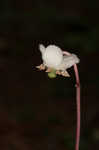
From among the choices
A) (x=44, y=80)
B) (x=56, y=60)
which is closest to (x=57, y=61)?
(x=56, y=60)

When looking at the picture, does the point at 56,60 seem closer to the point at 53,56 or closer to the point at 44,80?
the point at 53,56

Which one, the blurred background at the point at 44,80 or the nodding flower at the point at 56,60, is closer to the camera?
the nodding flower at the point at 56,60

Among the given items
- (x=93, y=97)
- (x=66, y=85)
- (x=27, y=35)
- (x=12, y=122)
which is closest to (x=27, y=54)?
(x=27, y=35)

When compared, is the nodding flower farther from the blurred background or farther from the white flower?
the blurred background

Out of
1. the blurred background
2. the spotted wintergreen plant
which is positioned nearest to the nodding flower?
the spotted wintergreen plant

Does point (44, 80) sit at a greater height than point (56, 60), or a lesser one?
lesser

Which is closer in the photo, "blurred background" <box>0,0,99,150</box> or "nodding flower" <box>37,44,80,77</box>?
"nodding flower" <box>37,44,80,77</box>

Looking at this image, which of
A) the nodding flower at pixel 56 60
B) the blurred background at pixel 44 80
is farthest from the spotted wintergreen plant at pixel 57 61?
the blurred background at pixel 44 80

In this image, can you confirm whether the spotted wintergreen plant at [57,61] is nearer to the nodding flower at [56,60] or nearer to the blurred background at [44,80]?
the nodding flower at [56,60]

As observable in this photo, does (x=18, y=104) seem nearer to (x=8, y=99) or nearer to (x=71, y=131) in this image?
(x=8, y=99)
